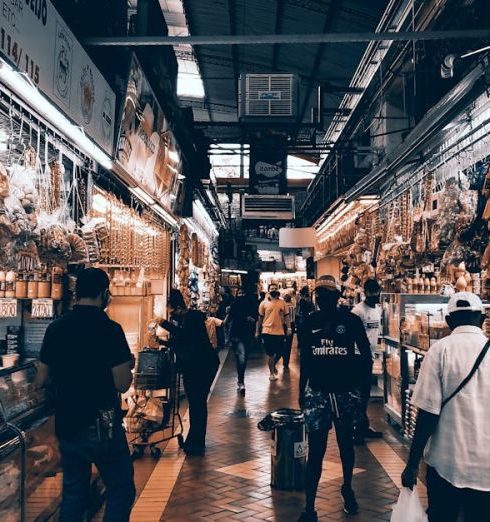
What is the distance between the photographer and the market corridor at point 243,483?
471 centimetres

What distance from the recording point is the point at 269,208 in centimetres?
1309

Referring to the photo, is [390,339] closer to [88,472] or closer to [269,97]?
[269,97]

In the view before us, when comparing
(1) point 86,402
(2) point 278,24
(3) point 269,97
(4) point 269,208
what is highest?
(2) point 278,24

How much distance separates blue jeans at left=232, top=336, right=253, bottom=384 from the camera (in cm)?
1059

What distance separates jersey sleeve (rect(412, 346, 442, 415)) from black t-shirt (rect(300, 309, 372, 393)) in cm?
135

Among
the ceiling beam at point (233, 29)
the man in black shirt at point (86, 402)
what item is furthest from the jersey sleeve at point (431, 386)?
the ceiling beam at point (233, 29)

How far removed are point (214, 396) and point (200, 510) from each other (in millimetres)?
5271

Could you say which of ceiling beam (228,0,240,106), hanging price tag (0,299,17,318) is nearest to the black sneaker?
hanging price tag (0,299,17,318)

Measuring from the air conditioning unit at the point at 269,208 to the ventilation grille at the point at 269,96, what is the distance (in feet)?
11.9

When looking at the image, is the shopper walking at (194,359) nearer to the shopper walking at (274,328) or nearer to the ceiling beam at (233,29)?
the ceiling beam at (233,29)

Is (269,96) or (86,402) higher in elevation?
(269,96)

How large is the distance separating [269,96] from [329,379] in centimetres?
570

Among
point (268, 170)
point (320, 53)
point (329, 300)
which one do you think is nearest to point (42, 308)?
point (329, 300)

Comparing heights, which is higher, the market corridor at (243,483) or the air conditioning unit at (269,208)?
the air conditioning unit at (269,208)
